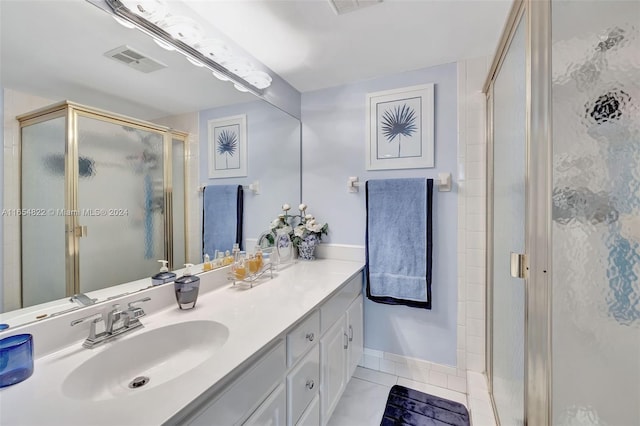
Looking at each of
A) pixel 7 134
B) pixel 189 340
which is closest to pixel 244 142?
pixel 7 134

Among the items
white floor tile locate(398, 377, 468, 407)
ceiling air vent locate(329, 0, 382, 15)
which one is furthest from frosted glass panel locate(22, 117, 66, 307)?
white floor tile locate(398, 377, 468, 407)

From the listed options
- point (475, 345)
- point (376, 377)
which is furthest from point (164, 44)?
point (475, 345)

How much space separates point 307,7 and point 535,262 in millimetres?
1410

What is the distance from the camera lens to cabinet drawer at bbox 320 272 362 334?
1.28 metres

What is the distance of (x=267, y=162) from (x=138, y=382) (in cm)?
141

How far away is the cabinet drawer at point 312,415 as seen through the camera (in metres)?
1.06

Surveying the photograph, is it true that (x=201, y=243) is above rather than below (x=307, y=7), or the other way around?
below

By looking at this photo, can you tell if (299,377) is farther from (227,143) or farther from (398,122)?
(398,122)

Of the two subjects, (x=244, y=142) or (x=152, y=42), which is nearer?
(x=152, y=42)

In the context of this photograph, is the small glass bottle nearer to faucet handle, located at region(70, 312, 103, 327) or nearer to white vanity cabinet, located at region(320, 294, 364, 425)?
faucet handle, located at region(70, 312, 103, 327)

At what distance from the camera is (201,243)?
4.45 ft

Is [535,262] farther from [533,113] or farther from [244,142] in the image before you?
[244,142]

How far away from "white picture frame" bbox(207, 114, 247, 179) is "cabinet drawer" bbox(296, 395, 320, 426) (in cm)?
120

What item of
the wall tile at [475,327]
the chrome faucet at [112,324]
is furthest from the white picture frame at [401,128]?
the chrome faucet at [112,324]
